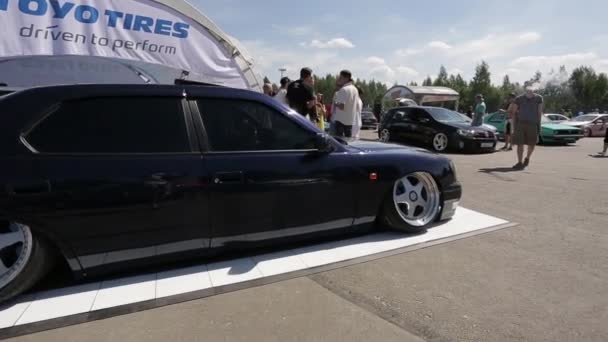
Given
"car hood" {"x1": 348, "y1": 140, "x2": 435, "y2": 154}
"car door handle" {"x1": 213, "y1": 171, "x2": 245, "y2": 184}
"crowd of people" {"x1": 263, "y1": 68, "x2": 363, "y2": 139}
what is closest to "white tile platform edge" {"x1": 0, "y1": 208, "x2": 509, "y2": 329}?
"car door handle" {"x1": 213, "y1": 171, "x2": 245, "y2": 184}

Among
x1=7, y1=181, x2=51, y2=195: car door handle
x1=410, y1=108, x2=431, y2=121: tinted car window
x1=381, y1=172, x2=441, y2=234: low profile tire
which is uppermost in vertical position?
x1=410, y1=108, x2=431, y2=121: tinted car window

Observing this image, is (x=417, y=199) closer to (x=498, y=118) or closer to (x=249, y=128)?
(x=249, y=128)

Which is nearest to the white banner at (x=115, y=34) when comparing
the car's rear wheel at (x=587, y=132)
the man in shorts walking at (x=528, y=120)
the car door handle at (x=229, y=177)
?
the car door handle at (x=229, y=177)

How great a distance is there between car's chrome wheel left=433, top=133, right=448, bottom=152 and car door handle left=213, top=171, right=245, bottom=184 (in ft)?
28.8

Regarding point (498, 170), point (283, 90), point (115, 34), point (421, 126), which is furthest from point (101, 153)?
point (421, 126)

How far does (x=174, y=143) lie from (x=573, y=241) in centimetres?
364

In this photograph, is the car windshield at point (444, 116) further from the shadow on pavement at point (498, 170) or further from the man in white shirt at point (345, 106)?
the man in white shirt at point (345, 106)

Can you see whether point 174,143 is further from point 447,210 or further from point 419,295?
Answer: point 447,210

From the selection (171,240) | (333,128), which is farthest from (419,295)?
(333,128)

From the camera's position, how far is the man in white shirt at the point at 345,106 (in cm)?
600

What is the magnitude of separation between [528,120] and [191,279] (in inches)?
294

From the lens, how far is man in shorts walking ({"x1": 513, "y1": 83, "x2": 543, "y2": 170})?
7.16m

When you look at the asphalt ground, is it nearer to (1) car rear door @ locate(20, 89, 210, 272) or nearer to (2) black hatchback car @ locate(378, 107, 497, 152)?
(1) car rear door @ locate(20, 89, 210, 272)

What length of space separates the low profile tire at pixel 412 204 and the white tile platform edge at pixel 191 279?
0.39 ft
